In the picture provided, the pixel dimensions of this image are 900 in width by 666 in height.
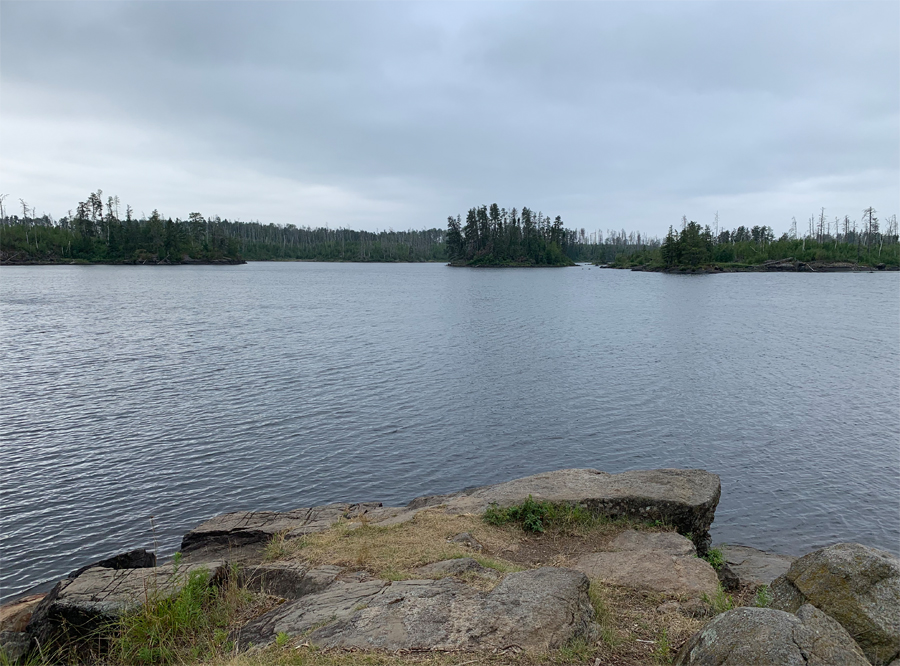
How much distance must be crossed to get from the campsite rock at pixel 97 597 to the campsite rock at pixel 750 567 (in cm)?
876

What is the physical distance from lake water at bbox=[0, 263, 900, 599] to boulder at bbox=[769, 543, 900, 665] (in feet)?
26.1

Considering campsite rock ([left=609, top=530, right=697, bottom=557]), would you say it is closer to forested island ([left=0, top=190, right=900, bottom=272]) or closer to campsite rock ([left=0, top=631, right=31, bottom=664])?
campsite rock ([left=0, top=631, right=31, bottom=664])

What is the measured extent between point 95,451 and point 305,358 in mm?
14895

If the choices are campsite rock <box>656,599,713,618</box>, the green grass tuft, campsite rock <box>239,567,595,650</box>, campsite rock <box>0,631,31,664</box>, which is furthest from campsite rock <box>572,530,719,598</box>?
campsite rock <box>0,631,31,664</box>

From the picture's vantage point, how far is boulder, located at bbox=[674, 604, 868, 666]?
4445mm

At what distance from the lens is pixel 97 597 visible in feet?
23.9

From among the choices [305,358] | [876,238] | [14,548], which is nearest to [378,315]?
[305,358]

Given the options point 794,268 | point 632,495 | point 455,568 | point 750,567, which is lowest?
point 750,567

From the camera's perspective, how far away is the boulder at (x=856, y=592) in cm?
541

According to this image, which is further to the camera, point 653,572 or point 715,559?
point 715,559

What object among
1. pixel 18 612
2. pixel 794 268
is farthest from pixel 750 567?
pixel 794 268

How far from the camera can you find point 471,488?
49.6 ft

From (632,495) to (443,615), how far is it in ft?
20.6

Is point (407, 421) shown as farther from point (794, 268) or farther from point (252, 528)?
point (794, 268)
